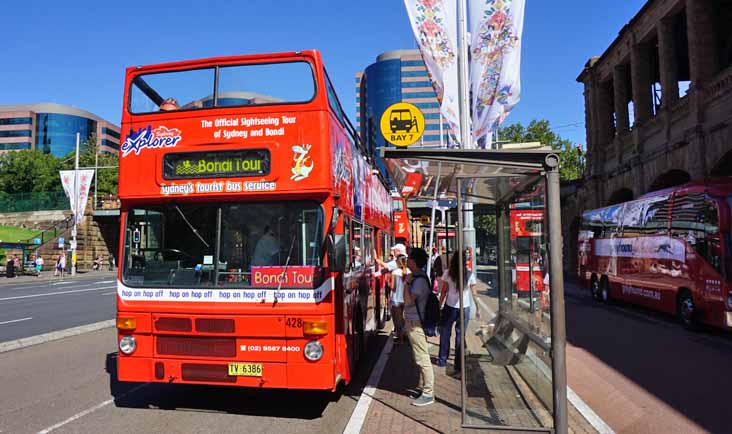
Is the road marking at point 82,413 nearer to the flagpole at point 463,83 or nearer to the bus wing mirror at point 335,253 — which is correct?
the bus wing mirror at point 335,253

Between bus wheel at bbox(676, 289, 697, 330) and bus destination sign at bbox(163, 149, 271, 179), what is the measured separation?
36.6 feet

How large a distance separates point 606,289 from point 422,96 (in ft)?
337

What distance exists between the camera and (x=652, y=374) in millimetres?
8203

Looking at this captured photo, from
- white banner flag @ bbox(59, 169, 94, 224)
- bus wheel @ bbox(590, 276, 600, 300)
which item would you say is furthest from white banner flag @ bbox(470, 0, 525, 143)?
white banner flag @ bbox(59, 169, 94, 224)

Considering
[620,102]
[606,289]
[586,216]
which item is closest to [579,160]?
[620,102]

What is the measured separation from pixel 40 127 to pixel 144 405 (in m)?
111

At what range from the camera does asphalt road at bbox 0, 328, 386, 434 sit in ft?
18.7

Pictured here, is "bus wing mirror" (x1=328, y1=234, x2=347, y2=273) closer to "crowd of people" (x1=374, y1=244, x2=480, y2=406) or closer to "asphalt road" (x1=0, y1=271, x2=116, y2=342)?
"crowd of people" (x1=374, y1=244, x2=480, y2=406)

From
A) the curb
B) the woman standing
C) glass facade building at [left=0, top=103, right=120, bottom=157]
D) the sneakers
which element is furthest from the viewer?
glass facade building at [left=0, top=103, right=120, bottom=157]

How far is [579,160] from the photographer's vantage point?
164ft

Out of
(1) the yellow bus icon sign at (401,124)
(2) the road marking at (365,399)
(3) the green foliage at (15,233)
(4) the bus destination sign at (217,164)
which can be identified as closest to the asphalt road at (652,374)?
(2) the road marking at (365,399)

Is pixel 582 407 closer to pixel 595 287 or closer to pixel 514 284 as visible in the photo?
pixel 514 284

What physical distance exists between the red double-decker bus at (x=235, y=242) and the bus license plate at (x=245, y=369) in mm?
10

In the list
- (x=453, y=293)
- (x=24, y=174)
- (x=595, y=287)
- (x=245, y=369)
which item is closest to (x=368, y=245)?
(x=453, y=293)
